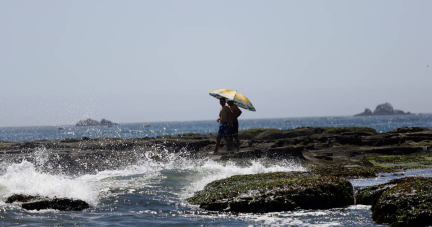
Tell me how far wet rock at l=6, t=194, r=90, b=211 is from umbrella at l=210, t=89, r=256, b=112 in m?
9.41

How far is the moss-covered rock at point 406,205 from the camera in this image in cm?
732

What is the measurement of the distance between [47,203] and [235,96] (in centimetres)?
1018

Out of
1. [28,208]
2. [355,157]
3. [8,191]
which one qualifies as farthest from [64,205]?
[355,157]

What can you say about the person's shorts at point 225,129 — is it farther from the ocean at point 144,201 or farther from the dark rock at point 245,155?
the ocean at point 144,201

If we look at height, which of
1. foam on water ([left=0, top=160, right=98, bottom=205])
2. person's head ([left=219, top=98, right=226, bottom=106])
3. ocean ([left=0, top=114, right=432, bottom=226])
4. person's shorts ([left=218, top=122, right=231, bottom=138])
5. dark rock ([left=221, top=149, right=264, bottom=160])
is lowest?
ocean ([left=0, top=114, right=432, bottom=226])

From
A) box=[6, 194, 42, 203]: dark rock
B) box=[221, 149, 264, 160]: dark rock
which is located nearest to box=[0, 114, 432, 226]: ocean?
box=[6, 194, 42, 203]: dark rock

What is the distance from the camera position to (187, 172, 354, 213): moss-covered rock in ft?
29.9

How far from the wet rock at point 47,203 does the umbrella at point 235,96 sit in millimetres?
9414

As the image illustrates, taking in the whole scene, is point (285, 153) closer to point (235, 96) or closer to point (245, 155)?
point (245, 155)

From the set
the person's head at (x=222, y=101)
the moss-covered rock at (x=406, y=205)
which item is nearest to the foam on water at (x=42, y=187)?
the moss-covered rock at (x=406, y=205)

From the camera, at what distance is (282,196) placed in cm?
922

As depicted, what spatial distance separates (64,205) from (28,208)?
0.68 m

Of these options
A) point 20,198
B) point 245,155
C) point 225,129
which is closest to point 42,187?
point 20,198

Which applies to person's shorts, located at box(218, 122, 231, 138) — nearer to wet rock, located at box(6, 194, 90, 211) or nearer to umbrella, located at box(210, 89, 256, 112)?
umbrella, located at box(210, 89, 256, 112)
